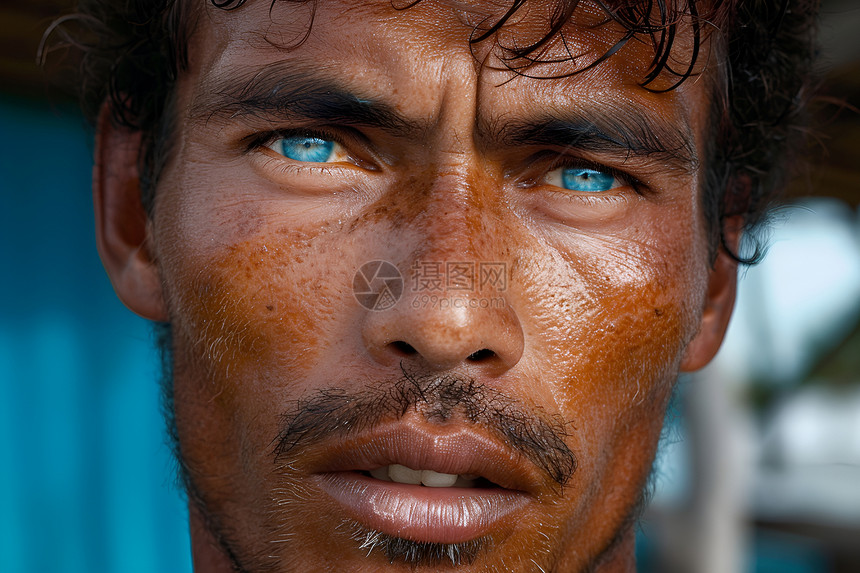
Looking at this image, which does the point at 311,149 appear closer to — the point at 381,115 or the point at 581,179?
the point at 381,115

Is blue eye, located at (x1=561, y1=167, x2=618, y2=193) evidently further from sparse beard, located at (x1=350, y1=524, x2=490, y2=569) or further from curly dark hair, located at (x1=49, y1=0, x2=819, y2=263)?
sparse beard, located at (x1=350, y1=524, x2=490, y2=569)

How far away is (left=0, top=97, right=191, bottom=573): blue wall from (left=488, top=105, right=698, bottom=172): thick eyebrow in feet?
6.52

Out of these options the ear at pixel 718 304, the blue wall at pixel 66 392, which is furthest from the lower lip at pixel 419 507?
the blue wall at pixel 66 392

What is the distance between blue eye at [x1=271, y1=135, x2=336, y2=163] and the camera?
1.29m

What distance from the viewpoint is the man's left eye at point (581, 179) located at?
132 cm

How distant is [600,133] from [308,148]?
49 cm

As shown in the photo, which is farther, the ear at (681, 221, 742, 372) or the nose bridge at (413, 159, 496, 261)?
the ear at (681, 221, 742, 372)

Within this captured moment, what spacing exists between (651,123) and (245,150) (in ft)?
2.27

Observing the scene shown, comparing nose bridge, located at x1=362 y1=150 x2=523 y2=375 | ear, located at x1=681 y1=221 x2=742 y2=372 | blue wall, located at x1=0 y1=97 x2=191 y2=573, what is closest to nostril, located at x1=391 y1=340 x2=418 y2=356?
nose bridge, located at x1=362 y1=150 x2=523 y2=375

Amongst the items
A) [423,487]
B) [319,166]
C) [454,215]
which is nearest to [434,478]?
[423,487]

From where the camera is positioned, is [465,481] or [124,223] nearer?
[465,481]

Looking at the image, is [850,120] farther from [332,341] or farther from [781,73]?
[332,341]

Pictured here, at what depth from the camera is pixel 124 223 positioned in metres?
1.60

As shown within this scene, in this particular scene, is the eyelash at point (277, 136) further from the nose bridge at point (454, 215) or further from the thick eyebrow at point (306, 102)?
the nose bridge at point (454, 215)
